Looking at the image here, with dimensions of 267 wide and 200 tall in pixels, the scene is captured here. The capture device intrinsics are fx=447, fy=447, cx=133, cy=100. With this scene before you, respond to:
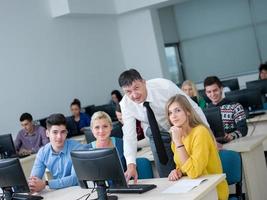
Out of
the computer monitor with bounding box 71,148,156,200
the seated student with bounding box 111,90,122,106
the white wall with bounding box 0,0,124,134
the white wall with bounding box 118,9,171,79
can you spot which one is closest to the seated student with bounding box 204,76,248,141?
the computer monitor with bounding box 71,148,156,200

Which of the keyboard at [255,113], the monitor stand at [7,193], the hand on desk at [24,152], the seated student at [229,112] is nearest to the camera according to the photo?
the monitor stand at [7,193]

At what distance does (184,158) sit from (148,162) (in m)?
0.76

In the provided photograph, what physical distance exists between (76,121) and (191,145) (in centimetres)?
483

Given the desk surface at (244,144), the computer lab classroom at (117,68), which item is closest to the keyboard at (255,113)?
the computer lab classroom at (117,68)

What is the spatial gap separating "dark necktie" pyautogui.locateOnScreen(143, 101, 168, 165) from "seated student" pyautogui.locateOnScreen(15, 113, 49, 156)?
11.2 ft

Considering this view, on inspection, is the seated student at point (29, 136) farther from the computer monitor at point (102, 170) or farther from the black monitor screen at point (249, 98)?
the computer monitor at point (102, 170)

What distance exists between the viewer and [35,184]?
3211 millimetres

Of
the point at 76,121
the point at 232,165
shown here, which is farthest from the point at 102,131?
the point at 76,121

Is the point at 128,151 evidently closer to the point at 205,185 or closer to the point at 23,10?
the point at 205,185

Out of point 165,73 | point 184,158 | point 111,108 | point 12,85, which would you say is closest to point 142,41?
point 165,73

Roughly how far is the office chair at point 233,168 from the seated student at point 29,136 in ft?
12.3

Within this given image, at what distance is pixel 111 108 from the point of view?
308 inches

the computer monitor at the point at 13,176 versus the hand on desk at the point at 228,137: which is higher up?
the computer monitor at the point at 13,176

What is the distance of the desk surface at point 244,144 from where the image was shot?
361cm
